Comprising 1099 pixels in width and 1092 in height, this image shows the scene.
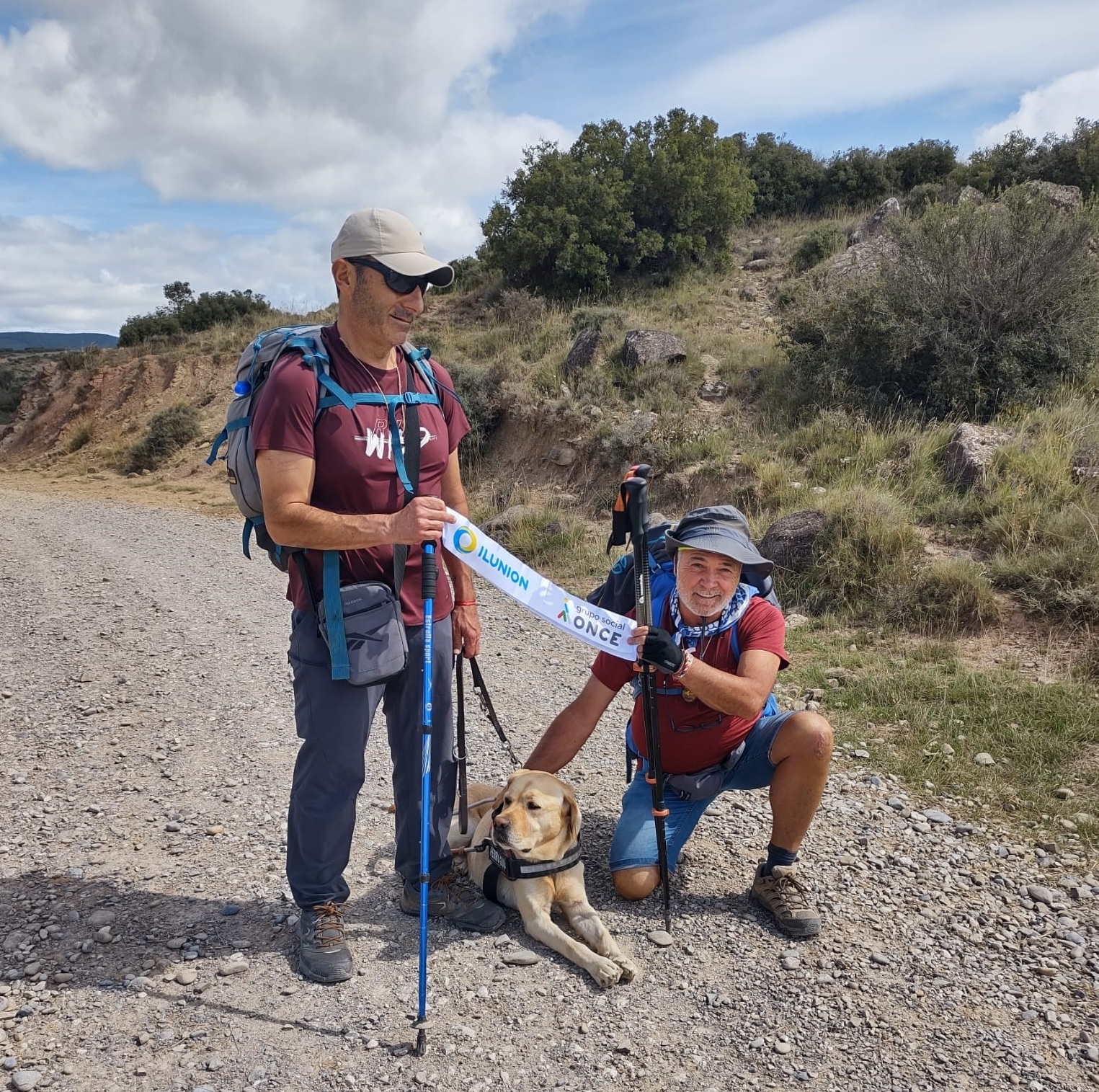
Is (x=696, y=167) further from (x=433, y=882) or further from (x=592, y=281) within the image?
(x=433, y=882)

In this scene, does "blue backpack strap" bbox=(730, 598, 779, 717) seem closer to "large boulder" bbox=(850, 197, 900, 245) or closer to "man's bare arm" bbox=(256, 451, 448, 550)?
"man's bare arm" bbox=(256, 451, 448, 550)

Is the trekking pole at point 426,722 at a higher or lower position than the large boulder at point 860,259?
lower

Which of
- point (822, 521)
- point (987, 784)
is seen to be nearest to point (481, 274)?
point (822, 521)

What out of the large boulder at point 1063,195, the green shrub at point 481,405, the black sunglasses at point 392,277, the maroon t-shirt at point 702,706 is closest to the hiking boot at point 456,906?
the maroon t-shirt at point 702,706

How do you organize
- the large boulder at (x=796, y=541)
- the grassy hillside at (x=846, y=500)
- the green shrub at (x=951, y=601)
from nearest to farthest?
the grassy hillside at (x=846, y=500) → the green shrub at (x=951, y=601) → the large boulder at (x=796, y=541)

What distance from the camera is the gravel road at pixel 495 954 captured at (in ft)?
8.53

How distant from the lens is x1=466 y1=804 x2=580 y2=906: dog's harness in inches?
124

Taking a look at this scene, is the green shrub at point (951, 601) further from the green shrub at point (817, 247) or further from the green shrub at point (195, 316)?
the green shrub at point (195, 316)

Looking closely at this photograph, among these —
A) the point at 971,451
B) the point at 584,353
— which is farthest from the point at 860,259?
the point at 971,451

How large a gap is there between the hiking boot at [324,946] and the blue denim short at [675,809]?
109 centimetres

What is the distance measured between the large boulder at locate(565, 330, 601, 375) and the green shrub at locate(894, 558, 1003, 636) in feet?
25.2

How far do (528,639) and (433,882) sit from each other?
387cm

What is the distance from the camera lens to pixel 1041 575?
21.2 feet

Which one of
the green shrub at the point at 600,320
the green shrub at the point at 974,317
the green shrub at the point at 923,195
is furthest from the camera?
the green shrub at the point at 923,195
